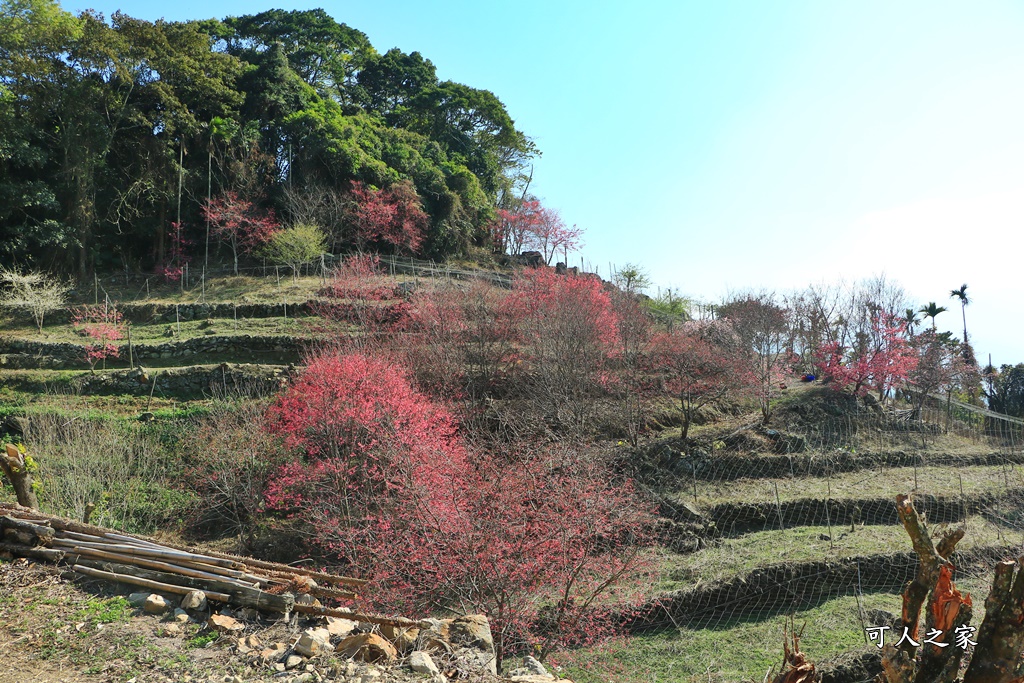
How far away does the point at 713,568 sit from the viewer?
12.0 m

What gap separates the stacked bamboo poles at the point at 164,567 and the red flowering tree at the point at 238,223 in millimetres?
23640

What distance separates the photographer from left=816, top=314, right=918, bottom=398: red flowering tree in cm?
2241

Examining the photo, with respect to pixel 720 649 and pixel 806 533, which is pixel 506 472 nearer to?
pixel 720 649

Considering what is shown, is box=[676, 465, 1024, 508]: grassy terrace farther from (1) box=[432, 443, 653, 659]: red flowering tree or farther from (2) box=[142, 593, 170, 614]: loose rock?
(2) box=[142, 593, 170, 614]: loose rock

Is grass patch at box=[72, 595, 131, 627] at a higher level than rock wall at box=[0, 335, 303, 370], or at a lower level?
lower

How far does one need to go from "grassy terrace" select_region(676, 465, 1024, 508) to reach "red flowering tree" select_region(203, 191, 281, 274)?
21999mm

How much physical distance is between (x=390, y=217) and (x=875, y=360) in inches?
831

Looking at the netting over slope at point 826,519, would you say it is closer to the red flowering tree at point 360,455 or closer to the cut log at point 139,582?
the red flowering tree at point 360,455

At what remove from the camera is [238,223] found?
29000mm

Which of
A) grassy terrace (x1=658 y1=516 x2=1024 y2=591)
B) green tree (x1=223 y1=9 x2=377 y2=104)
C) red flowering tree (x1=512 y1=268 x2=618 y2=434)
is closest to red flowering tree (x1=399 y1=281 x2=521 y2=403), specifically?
red flowering tree (x1=512 y1=268 x2=618 y2=434)

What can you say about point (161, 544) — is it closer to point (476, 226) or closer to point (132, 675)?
point (132, 675)

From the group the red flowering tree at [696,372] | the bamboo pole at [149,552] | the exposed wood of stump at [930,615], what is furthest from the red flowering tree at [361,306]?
the exposed wood of stump at [930,615]

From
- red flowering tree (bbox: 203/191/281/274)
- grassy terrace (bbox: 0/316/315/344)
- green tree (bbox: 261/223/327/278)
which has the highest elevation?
red flowering tree (bbox: 203/191/281/274)

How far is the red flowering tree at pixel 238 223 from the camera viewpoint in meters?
28.6
